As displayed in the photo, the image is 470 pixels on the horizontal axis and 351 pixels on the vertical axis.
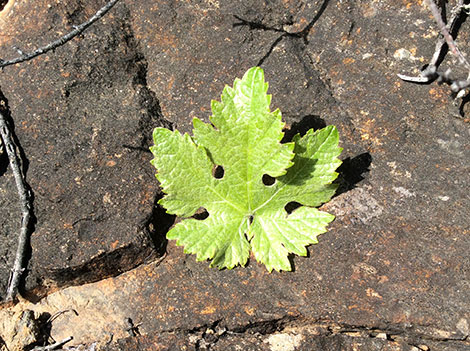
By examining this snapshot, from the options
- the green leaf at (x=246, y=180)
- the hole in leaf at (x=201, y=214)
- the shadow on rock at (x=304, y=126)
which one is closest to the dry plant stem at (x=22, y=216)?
the green leaf at (x=246, y=180)

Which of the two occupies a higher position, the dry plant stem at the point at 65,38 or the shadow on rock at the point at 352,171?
the dry plant stem at the point at 65,38

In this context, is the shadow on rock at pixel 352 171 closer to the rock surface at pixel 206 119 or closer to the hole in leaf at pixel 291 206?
the rock surface at pixel 206 119

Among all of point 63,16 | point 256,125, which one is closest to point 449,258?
point 256,125

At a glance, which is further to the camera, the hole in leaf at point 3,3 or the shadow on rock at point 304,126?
the hole in leaf at point 3,3

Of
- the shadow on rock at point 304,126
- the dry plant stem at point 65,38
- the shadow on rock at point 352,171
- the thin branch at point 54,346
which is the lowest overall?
the thin branch at point 54,346

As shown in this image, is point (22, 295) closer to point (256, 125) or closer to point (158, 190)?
point (158, 190)

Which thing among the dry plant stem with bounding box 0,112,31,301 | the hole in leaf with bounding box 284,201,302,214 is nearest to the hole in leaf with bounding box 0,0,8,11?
the dry plant stem with bounding box 0,112,31,301

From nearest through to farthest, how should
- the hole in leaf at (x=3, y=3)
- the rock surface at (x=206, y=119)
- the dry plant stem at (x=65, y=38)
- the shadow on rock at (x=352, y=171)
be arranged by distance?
the rock surface at (x=206, y=119)
the shadow on rock at (x=352, y=171)
the dry plant stem at (x=65, y=38)
the hole in leaf at (x=3, y=3)

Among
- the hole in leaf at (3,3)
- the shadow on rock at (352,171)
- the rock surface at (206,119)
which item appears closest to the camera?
the rock surface at (206,119)
